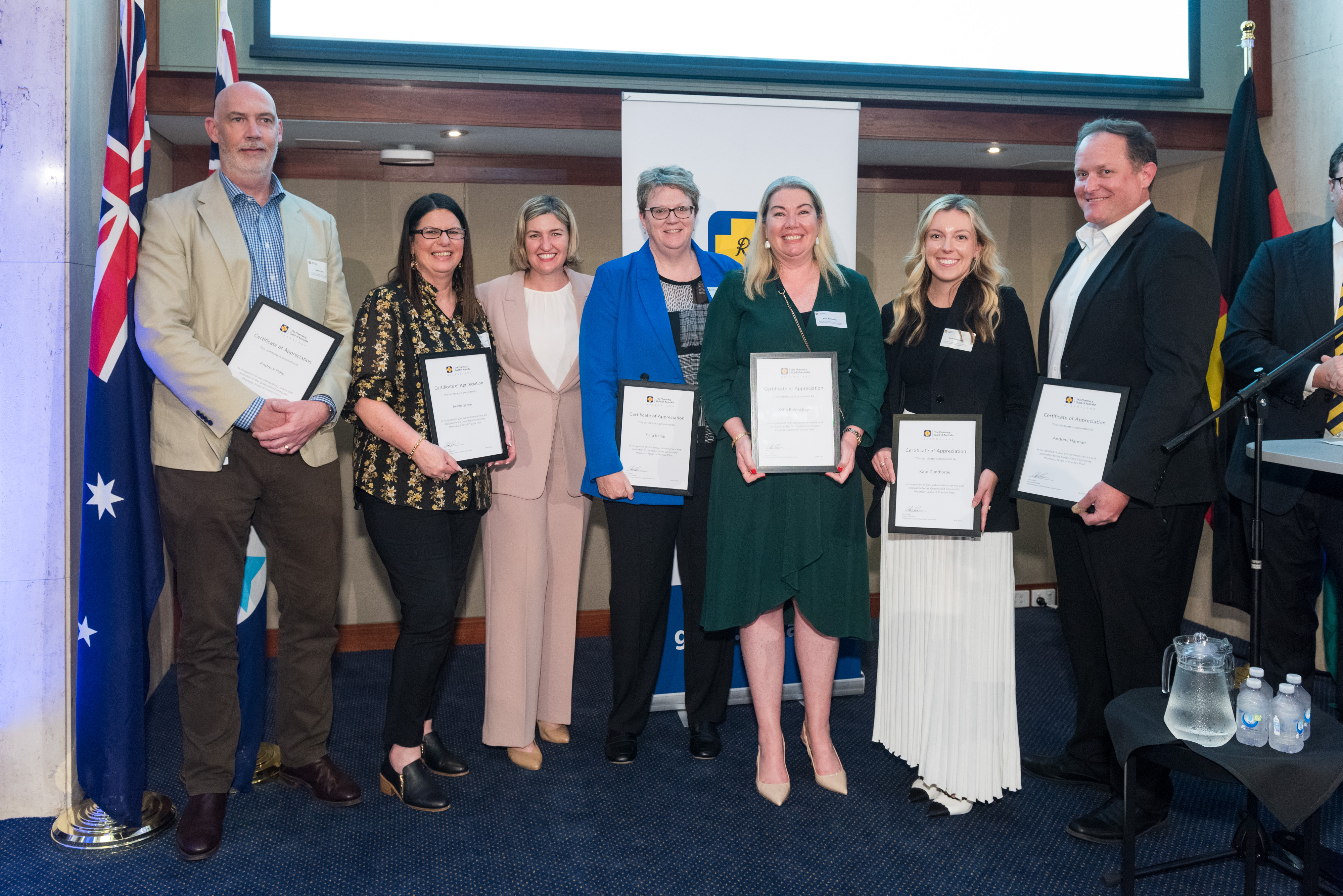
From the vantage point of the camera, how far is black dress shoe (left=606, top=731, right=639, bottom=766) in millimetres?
3174

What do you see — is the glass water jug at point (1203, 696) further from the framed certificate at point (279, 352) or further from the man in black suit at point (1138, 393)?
the framed certificate at point (279, 352)

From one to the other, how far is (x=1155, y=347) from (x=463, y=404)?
6.56 ft

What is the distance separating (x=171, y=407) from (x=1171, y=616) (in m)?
2.93

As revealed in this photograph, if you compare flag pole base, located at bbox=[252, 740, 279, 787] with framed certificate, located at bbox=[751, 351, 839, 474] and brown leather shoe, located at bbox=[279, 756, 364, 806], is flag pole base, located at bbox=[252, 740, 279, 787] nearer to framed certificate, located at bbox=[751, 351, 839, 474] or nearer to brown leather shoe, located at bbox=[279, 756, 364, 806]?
brown leather shoe, located at bbox=[279, 756, 364, 806]

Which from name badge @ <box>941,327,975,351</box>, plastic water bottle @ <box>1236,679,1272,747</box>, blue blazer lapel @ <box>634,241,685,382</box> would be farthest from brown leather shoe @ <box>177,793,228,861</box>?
plastic water bottle @ <box>1236,679,1272,747</box>

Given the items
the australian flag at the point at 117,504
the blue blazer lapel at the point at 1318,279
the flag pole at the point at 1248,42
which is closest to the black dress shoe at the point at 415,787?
the australian flag at the point at 117,504

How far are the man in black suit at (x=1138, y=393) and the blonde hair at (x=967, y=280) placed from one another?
0.26m

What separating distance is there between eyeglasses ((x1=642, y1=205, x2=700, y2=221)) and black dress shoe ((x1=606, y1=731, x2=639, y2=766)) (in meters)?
1.79

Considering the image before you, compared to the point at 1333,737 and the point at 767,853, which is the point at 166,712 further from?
the point at 1333,737

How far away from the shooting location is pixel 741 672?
12.5 feet

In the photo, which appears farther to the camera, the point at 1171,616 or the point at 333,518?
the point at 333,518

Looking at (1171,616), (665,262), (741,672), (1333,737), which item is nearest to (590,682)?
(741,672)

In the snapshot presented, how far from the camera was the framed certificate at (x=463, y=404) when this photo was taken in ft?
9.11

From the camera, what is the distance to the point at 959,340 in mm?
2650
